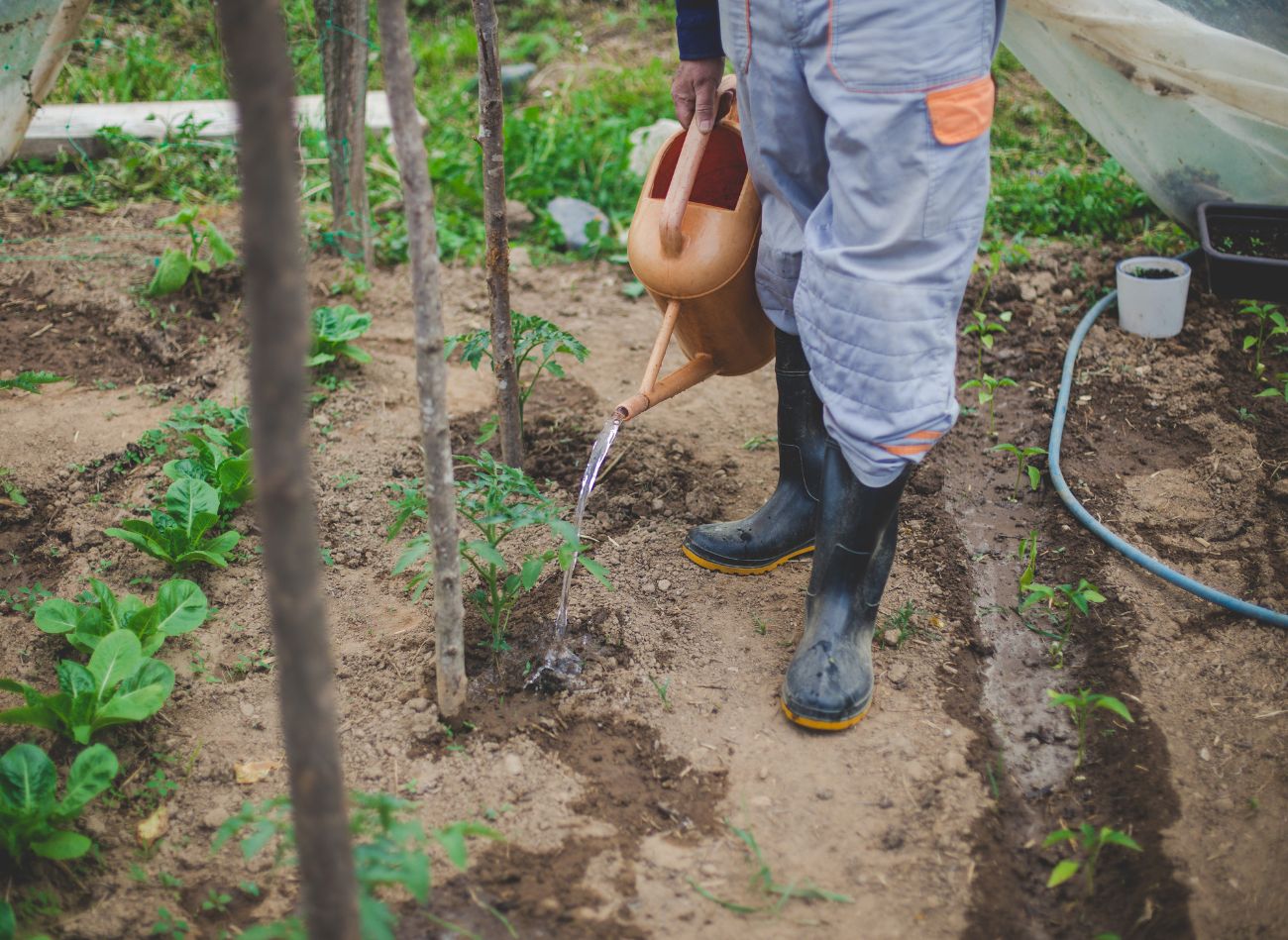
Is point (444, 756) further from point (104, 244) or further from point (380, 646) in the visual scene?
point (104, 244)

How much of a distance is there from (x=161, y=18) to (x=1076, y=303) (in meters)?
5.23

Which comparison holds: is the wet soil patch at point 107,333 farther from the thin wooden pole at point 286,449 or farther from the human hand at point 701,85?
the thin wooden pole at point 286,449

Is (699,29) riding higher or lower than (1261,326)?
higher

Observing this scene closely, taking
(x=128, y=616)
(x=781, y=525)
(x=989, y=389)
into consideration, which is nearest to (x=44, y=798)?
(x=128, y=616)

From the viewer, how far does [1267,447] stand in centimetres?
283

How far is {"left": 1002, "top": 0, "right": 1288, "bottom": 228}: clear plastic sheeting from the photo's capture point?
294 cm

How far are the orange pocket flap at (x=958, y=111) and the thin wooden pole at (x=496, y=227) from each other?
1.01 meters

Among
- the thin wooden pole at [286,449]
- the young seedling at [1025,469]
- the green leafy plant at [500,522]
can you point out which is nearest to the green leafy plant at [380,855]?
the thin wooden pole at [286,449]

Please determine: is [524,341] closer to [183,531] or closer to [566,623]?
[566,623]

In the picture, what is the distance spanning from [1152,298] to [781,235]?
1.81m

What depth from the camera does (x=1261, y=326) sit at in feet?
10.6

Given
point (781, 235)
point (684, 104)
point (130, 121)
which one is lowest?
point (130, 121)

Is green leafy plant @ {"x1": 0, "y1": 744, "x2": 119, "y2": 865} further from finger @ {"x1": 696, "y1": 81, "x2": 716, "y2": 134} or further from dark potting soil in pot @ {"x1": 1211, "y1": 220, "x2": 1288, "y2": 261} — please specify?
dark potting soil in pot @ {"x1": 1211, "y1": 220, "x2": 1288, "y2": 261}

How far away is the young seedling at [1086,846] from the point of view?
1.72 metres
